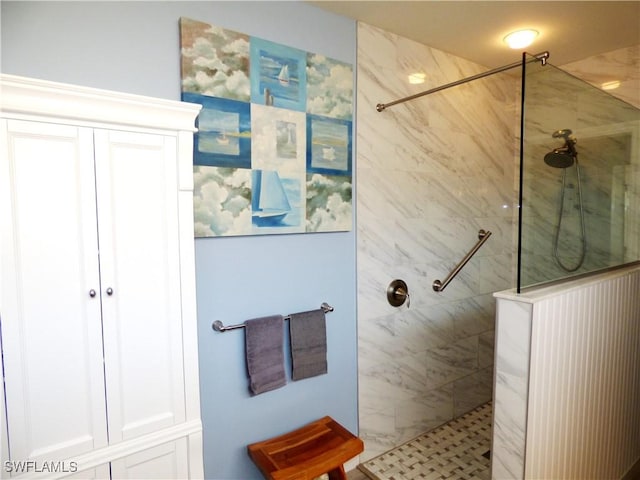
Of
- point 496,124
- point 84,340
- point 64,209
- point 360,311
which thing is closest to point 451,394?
point 360,311

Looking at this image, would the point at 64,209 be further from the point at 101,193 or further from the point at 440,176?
the point at 440,176

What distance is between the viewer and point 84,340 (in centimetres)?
111

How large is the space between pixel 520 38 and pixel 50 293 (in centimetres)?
271

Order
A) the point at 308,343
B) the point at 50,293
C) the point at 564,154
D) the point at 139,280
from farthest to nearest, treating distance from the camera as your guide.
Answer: the point at 308,343, the point at 564,154, the point at 139,280, the point at 50,293

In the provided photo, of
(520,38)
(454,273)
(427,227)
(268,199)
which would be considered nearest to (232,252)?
(268,199)

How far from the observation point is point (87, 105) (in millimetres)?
1069

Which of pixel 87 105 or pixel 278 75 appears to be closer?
pixel 87 105

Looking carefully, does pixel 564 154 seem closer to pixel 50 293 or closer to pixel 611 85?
pixel 611 85

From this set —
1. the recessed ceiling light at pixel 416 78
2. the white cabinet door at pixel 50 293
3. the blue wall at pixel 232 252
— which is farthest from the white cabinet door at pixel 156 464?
the recessed ceiling light at pixel 416 78

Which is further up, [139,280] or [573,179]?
[573,179]

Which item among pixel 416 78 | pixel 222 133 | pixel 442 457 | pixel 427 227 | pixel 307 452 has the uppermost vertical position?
pixel 416 78

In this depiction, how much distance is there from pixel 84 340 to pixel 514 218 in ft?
10.1

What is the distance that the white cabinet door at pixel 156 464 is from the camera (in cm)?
118

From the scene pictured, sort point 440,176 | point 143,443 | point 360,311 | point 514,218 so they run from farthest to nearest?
point 514,218
point 440,176
point 360,311
point 143,443
